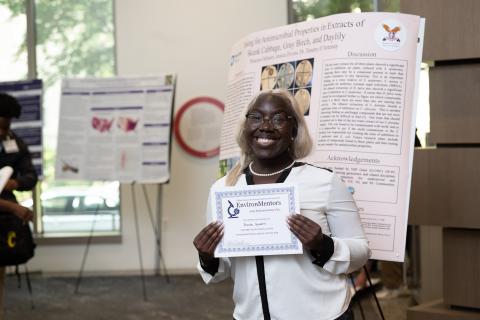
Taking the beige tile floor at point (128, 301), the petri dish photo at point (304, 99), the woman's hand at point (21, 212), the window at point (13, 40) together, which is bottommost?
the beige tile floor at point (128, 301)

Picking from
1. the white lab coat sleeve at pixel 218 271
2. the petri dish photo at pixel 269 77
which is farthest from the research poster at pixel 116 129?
the white lab coat sleeve at pixel 218 271

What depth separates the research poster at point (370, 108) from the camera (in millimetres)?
2334

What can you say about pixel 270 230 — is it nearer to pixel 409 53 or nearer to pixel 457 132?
pixel 409 53

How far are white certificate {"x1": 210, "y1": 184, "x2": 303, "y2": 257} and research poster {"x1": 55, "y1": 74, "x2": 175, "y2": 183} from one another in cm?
369

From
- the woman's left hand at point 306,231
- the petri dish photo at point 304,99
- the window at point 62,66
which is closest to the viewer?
the woman's left hand at point 306,231

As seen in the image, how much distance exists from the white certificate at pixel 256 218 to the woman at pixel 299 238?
0.03 m

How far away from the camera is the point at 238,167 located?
2.00 metres

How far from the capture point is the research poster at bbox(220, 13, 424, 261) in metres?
2.33

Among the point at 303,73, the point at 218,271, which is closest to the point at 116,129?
the point at 303,73

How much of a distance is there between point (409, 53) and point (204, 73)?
414cm

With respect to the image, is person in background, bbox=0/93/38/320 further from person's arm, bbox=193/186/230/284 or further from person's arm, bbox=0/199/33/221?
person's arm, bbox=193/186/230/284

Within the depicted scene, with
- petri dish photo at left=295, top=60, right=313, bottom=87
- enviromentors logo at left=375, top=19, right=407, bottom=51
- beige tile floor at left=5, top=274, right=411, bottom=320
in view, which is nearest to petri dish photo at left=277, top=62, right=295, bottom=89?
petri dish photo at left=295, top=60, right=313, bottom=87

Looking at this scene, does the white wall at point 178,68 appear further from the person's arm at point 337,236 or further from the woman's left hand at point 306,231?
the woman's left hand at point 306,231

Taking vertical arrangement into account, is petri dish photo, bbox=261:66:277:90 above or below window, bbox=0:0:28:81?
below
